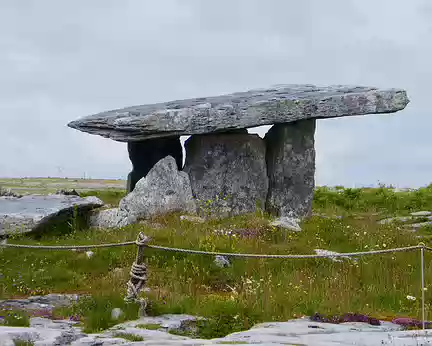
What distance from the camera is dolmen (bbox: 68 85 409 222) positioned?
18922 millimetres

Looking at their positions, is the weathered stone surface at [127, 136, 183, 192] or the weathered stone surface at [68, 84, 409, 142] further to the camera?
the weathered stone surface at [127, 136, 183, 192]

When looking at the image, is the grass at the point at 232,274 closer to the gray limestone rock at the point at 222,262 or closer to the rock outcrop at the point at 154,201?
the gray limestone rock at the point at 222,262

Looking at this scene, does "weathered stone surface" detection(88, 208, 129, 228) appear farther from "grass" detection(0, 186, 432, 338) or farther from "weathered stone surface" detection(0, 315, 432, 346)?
"weathered stone surface" detection(0, 315, 432, 346)

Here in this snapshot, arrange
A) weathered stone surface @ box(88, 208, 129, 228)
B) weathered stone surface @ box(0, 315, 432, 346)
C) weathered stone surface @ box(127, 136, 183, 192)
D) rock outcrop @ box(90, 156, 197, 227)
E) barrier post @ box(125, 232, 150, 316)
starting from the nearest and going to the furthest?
1. weathered stone surface @ box(0, 315, 432, 346)
2. barrier post @ box(125, 232, 150, 316)
3. weathered stone surface @ box(88, 208, 129, 228)
4. rock outcrop @ box(90, 156, 197, 227)
5. weathered stone surface @ box(127, 136, 183, 192)

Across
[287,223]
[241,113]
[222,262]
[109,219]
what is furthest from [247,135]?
[222,262]

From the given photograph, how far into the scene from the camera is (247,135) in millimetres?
20047

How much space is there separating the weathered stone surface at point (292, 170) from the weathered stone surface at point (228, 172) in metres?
0.55

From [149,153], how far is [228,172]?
→ 14.2ft

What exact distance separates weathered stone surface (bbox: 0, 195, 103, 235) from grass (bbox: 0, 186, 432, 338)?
0.40 meters

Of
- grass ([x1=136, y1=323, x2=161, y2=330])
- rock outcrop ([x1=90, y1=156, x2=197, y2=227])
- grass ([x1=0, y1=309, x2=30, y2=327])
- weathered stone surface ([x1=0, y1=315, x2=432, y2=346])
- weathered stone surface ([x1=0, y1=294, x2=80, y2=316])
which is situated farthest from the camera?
rock outcrop ([x1=90, y1=156, x2=197, y2=227])

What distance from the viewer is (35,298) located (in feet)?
38.0

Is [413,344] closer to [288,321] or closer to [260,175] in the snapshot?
[288,321]

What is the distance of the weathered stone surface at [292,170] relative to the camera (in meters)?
20.2

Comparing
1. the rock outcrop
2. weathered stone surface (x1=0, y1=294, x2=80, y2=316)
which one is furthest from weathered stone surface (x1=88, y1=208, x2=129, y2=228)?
weathered stone surface (x1=0, y1=294, x2=80, y2=316)
